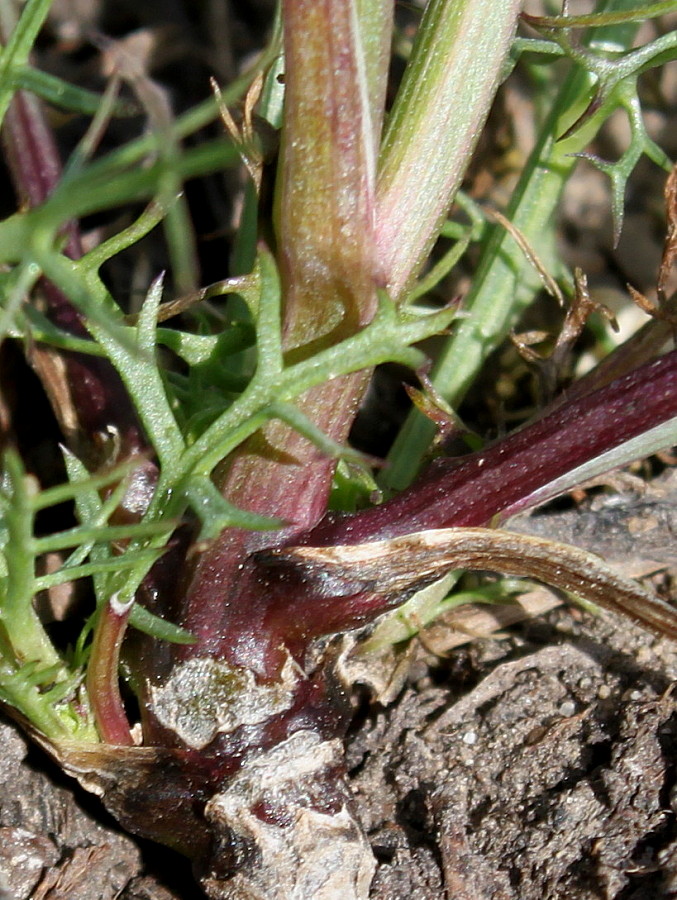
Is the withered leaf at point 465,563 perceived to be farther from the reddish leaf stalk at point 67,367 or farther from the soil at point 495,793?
the reddish leaf stalk at point 67,367

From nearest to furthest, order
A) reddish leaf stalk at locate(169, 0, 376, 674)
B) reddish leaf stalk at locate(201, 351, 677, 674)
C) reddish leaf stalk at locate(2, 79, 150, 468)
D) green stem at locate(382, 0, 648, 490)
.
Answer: reddish leaf stalk at locate(169, 0, 376, 674)
reddish leaf stalk at locate(201, 351, 677, 674)
reddish leaf stalk at locate(2, 79, 150, 468)
green stem at locate(382, 0, 648, 490)

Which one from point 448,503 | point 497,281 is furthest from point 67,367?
point 497,281

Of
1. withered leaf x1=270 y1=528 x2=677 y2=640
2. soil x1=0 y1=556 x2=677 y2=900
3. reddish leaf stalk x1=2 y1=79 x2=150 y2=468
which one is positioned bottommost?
soil x1=0 y1=556 x2=677 y2=900

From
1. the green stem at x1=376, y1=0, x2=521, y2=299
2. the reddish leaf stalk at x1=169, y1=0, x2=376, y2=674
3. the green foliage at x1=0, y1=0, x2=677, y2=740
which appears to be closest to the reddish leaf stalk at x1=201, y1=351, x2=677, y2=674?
the reddish leaf stalk at x1=169, y1=0, x2=376, y2=674

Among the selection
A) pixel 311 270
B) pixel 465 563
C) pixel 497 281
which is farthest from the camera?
A: pixel 497 281

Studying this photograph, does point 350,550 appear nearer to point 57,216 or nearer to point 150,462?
point 150,462

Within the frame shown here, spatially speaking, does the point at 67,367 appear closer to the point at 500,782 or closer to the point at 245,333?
the point at 245,333

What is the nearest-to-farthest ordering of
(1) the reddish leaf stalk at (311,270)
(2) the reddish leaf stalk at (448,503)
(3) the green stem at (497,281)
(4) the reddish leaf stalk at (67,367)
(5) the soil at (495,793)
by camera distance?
1. (1) the reddish leaf stalk at (311,270)
2. (2) the reddish leaf stalk at (448,503)
3. (5) the soil at (495,793)
4. (4) the reddish leaf stalk at (67,367)
5. (3) the green stem at (497,281)

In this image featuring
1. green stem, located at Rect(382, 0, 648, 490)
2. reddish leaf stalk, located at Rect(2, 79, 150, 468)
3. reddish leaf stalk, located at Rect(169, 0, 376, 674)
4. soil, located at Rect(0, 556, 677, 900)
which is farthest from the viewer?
green stem, located at Rect(382, 0, 648, 490)

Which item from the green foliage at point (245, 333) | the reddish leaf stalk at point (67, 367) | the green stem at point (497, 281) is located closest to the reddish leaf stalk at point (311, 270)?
the green foliage at point (245, 333)

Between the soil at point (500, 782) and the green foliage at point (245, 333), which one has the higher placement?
the green foliage at point (245, 333)

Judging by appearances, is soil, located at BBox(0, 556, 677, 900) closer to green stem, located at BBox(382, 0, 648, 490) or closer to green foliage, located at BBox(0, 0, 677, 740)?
green foliage, located at BBox(0, 0, 677, 740)

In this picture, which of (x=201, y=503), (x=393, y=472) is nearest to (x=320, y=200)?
(x=201, y=503)
